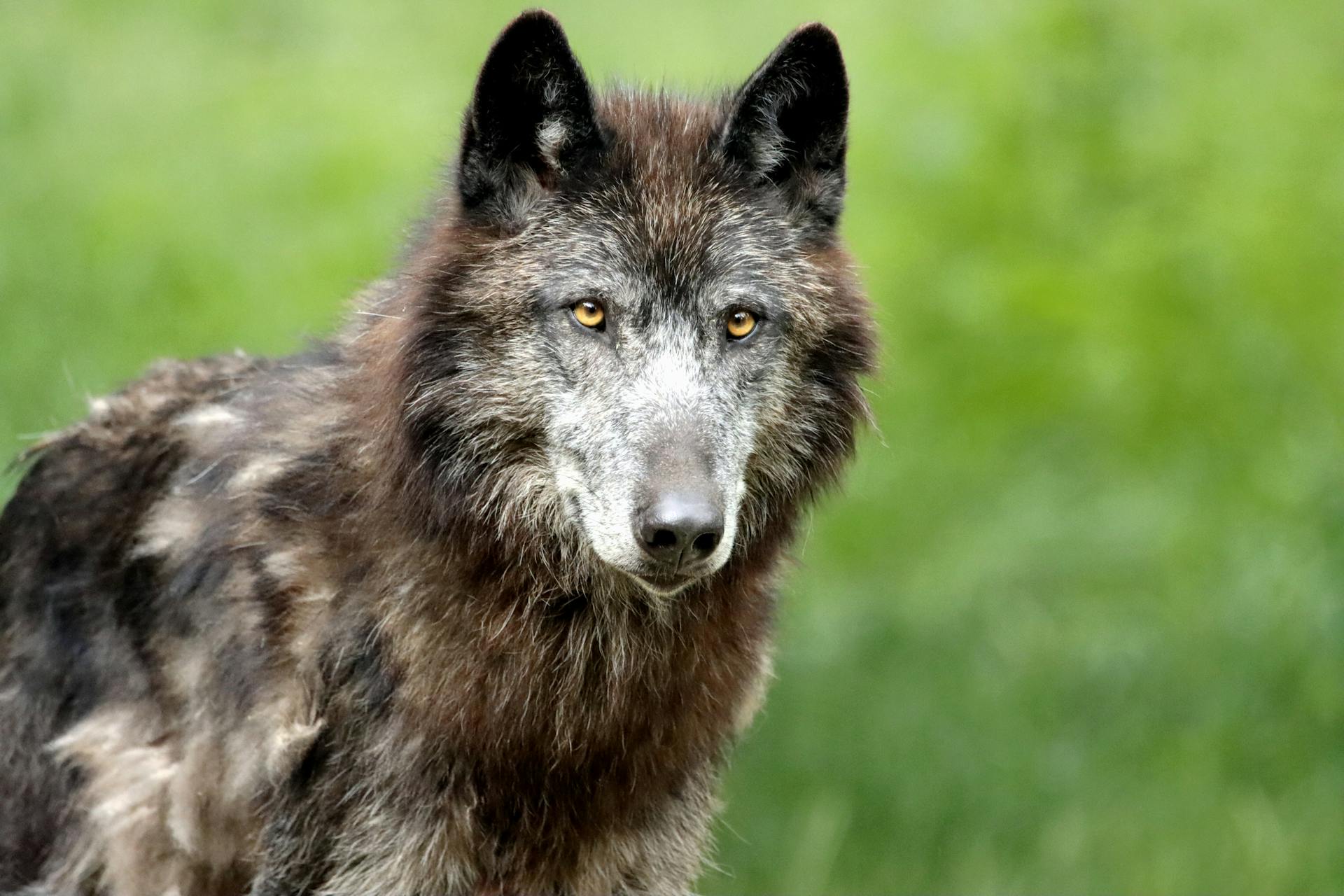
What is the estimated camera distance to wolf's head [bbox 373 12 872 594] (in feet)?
15.0

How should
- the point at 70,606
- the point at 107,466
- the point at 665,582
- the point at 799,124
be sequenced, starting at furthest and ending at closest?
the point at 107,466 < the point at 70,606 < the point at 799,124 < the point at 665,582

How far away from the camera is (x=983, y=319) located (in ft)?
34.8

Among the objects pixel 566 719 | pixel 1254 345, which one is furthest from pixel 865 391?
pixel 1254 345

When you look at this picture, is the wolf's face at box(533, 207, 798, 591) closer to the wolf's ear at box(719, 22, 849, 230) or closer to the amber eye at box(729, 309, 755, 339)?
the amber eye at box(729, 309, 755, 339)

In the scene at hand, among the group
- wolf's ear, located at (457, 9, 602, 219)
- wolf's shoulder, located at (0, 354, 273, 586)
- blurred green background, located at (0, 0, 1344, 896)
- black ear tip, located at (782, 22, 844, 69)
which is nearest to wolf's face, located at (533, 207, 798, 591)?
wolf's ear, located at (457, 9, 602, 219)

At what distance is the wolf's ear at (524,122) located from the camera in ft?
15.0

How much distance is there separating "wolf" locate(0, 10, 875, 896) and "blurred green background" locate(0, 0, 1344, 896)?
11.0 feet

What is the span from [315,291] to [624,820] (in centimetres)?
622

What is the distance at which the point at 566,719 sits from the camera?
4.88 meters

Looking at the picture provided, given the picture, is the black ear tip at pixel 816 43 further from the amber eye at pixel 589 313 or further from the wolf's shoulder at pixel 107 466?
the wolf's shoulder at pixel 107 466

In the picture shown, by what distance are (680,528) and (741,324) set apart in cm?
78

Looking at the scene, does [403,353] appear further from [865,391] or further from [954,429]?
[954,429]

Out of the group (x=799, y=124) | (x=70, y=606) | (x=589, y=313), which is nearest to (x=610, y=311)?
(x=589, y=313)

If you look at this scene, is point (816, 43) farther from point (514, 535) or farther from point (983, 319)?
point (983, 319)
